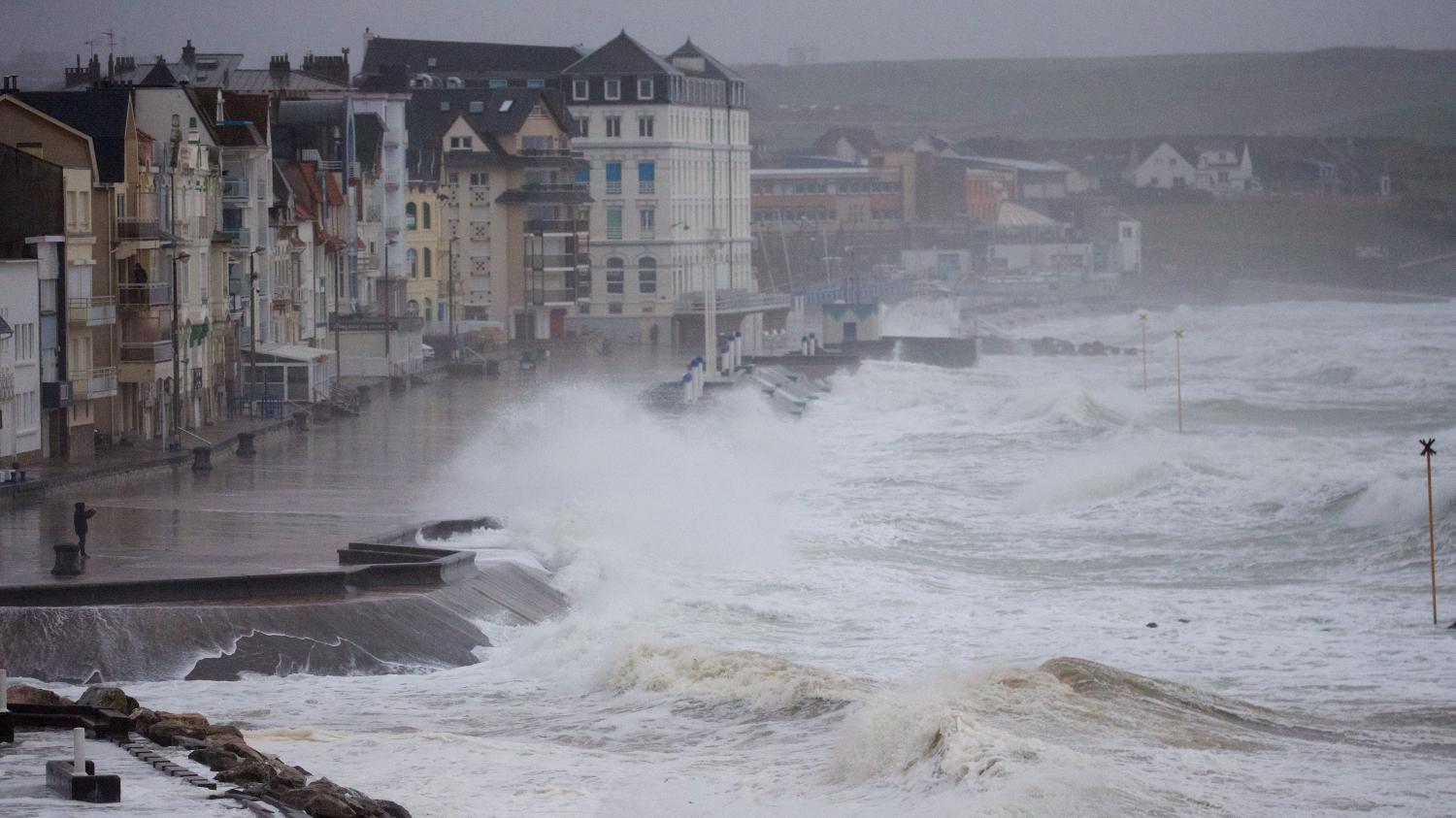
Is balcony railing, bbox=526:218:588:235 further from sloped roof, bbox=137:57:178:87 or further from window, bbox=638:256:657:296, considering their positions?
sloped roof, bbox=137:57:178:87

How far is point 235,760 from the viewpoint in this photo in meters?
18.3

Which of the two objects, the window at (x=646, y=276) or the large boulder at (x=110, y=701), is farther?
the window at (x=646, y=276)

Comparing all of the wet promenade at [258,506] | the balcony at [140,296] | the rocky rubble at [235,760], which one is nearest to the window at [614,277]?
the wet promenade at [258,506]

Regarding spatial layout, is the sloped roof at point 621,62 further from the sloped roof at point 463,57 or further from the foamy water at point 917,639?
the foamy water at point 917,639

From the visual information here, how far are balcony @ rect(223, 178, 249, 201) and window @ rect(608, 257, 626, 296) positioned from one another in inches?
1636

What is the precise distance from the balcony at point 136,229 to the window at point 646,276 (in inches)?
1993

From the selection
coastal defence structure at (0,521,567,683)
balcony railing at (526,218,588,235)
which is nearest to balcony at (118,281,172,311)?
coastal defence structure at (0,521,567,683)

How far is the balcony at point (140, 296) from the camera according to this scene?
43094 millimetres

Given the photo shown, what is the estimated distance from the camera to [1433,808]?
752 inches

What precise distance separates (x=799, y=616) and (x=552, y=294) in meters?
57.0

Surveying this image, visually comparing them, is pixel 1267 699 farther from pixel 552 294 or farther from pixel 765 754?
pixel 552 294

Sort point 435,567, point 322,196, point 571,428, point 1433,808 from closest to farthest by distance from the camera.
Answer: point 1433,808
point 435,567
point 571,428
point 322,196

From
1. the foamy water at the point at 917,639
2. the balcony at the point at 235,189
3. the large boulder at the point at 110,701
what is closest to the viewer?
the foamy water at the point at 917,639

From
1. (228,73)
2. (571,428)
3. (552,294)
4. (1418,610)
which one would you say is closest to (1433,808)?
(1418,610)
